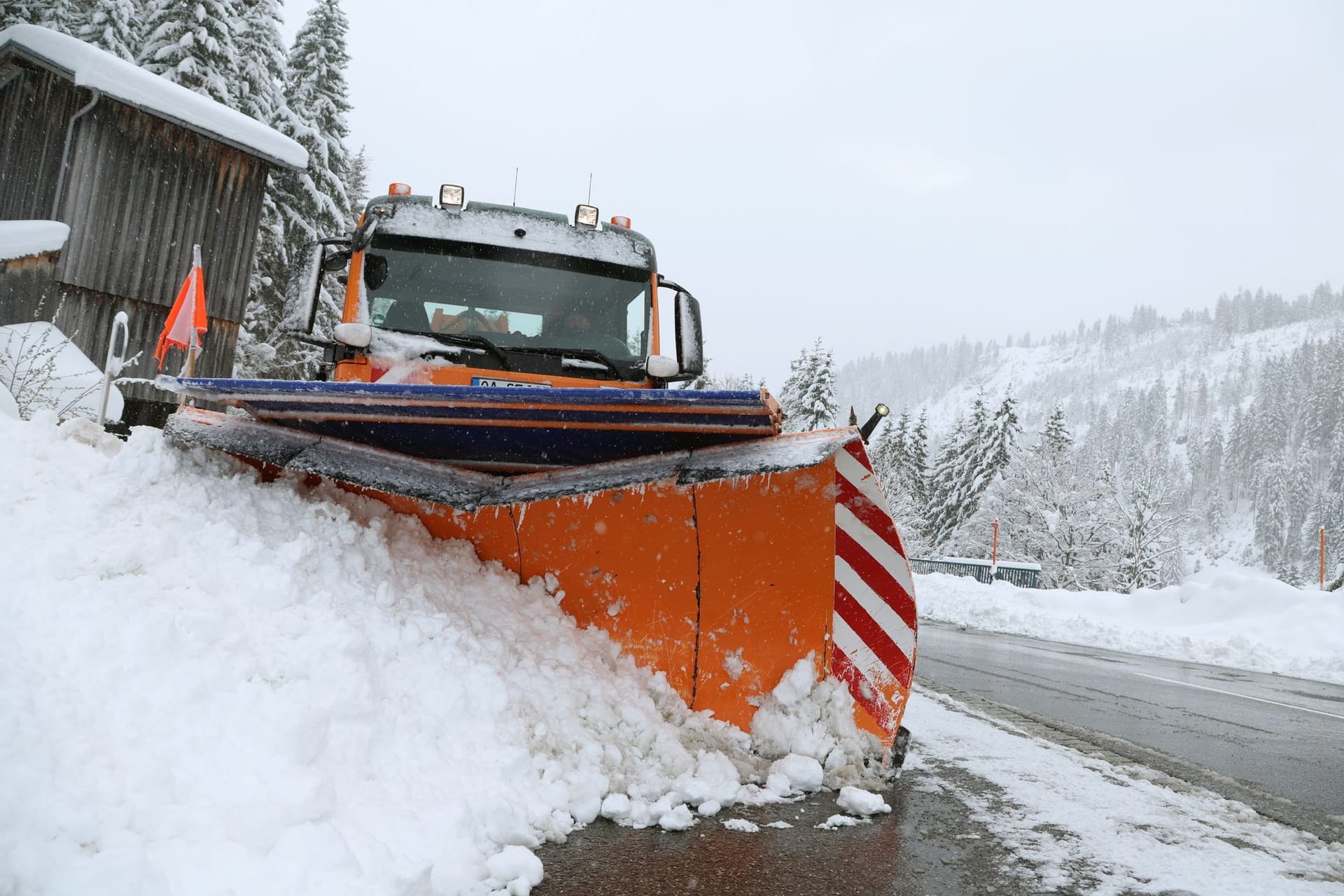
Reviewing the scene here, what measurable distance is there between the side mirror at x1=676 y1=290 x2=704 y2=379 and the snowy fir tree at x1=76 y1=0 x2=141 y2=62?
67.1 feet

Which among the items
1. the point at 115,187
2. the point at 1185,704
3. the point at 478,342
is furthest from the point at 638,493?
the point at 115,187

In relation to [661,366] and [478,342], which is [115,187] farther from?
[661,366]

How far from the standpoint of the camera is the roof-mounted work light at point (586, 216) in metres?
5.41

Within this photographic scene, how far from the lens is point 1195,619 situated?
1493 centimetres

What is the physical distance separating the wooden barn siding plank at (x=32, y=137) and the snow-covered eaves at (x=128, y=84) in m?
0.42

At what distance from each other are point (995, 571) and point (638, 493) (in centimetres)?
2114

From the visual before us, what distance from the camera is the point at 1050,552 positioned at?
3703cm

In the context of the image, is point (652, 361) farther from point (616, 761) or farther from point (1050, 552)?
point (1050, 552)

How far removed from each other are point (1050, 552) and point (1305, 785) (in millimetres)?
35436

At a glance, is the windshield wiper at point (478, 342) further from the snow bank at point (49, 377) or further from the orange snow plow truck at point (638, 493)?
the snow bank at point (49, 377)

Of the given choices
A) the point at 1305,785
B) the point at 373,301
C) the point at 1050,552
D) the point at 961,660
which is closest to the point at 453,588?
the point at 373,301

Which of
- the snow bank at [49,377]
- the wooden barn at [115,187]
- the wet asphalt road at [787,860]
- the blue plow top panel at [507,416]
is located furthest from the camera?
the wooden barn at [115,187]

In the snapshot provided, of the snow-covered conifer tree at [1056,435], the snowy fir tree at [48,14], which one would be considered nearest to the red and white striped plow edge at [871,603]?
the snowy fir tree at [48,14]

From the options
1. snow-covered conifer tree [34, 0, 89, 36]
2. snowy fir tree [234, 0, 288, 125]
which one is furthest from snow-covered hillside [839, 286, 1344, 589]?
snow-covered conifer tree [34, 0, 89, 36]
